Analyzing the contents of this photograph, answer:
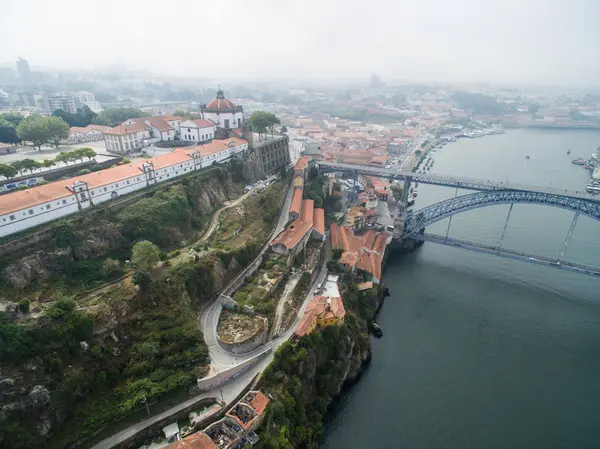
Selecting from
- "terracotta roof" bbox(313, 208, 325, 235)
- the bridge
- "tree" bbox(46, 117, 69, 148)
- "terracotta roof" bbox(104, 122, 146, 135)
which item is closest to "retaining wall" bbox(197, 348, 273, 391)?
"terracotta roof" bbox(313, 208, 325, 235)

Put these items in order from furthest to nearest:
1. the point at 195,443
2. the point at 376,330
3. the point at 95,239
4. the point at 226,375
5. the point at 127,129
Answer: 1. the point at 127,129
2. the point at 376,330
3. the point at 95,239
4. the point at 226,375
5. the point at 195,443

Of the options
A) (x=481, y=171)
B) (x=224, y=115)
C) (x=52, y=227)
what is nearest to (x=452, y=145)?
(x=481, y=171)

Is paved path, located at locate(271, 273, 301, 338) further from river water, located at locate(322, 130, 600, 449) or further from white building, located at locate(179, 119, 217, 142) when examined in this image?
white building, located at locate(179, 119, 217, 142)

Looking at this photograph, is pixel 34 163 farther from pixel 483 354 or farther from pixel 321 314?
pixel 483 354

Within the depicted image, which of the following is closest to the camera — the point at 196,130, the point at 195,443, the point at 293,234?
the point at 195,443

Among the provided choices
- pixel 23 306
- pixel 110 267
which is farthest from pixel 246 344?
pixel 23 306

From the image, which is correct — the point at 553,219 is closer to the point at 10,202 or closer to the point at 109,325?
the point at 109,325

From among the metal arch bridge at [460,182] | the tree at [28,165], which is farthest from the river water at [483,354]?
the tree at [28,165]
